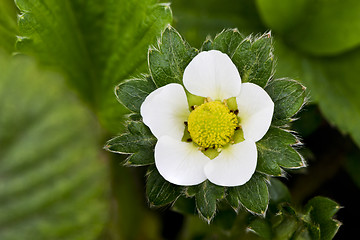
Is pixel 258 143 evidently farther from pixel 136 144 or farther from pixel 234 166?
pixel 136 144

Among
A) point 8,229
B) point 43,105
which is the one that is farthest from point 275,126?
point 8,229

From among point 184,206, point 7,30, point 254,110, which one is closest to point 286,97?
point 254,110

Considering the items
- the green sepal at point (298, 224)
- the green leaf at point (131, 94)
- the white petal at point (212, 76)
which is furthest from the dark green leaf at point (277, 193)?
the green leaf at point (131, 94)

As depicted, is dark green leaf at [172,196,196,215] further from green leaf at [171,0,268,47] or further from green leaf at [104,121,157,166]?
green leaf at [171,0,268,47]

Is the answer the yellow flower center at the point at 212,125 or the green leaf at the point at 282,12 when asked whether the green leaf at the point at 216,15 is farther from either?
the yellow flower center at the point at 212,125

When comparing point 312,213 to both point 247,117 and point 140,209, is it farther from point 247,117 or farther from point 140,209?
point 140,209

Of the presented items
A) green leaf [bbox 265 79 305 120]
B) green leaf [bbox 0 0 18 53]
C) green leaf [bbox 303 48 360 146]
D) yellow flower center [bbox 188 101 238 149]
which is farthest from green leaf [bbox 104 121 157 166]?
green leaf [bbox 303 48 360 146]
